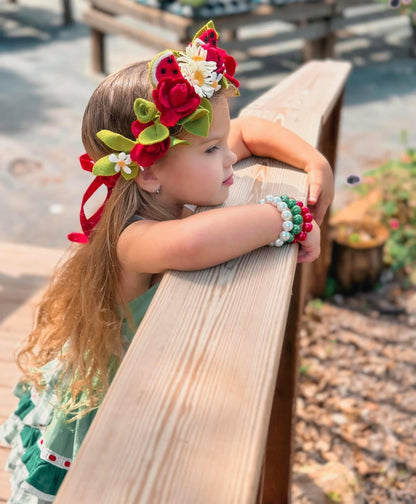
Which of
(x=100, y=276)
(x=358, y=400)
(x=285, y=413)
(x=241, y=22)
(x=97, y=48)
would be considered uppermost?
(x=100, y=276)

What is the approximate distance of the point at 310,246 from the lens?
1.47 m

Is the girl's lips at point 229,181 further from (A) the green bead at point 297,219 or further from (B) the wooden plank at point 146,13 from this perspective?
(B) the wooden plank at point 146,13

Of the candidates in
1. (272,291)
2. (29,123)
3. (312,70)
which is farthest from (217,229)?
(29,123)

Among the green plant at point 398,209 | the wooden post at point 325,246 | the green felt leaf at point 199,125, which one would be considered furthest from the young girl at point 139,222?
the green plant at point 398,209

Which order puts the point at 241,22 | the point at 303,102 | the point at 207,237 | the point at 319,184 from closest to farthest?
the point at 207,237, the point at 319,184, the point at 303,102, the point at 241,22

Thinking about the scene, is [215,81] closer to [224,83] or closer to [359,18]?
[224,83]

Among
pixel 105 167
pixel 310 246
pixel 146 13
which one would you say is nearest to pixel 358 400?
pixel 310 246

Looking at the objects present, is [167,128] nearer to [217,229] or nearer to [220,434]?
[217,229]

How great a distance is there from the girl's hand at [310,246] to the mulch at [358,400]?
74.0 inches

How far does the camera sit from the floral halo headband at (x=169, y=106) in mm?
1359

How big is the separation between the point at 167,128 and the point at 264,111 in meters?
0.89

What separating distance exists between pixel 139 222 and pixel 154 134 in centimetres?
22

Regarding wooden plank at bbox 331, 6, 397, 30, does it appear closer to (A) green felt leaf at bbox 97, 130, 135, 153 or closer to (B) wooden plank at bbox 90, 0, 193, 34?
(B) wooden plank at bbox 90, 0, 193, 34

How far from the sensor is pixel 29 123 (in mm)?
6762
